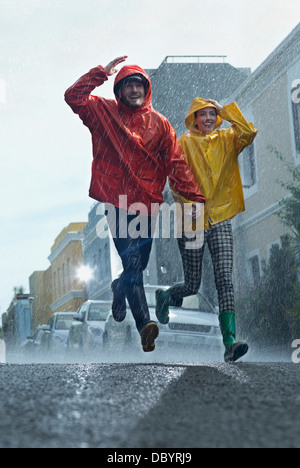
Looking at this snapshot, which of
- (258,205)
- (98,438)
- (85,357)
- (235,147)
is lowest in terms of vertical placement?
(98,438)

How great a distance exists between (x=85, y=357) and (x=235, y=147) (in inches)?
315

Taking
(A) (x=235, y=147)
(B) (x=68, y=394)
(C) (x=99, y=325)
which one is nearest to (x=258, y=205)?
(C) (x=99, y=325)

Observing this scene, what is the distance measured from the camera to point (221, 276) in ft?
19.4

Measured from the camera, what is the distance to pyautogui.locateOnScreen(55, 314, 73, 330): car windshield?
1998cm

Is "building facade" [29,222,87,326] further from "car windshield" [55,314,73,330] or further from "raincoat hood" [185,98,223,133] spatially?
"raincoat hood" [185,98,223,133]

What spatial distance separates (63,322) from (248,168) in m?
5.63

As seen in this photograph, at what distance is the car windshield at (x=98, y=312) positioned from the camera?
46.8ft

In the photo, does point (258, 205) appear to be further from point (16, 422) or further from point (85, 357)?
point (16, 422)

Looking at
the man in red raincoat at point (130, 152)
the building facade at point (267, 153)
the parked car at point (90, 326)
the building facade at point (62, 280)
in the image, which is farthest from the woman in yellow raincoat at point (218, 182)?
the building facade at point (62, 280)

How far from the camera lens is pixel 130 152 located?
18.3 ft

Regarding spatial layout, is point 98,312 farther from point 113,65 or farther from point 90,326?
point 113,65

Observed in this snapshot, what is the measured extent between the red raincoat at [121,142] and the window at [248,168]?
1506 centimetres

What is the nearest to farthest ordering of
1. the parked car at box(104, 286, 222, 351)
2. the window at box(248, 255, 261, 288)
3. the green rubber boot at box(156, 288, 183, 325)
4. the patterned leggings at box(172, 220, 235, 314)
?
the patterned leggings at box(172, 220, 235, 314) → the green rubber boot at box(156, 288, 183, 325) → the parked car at box(104, 286, 222, 351) → the window at box(248, 255, 261, 288)

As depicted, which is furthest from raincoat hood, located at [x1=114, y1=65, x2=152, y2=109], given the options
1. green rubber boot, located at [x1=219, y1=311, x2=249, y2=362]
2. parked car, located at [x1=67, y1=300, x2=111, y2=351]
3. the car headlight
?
the car headlight
